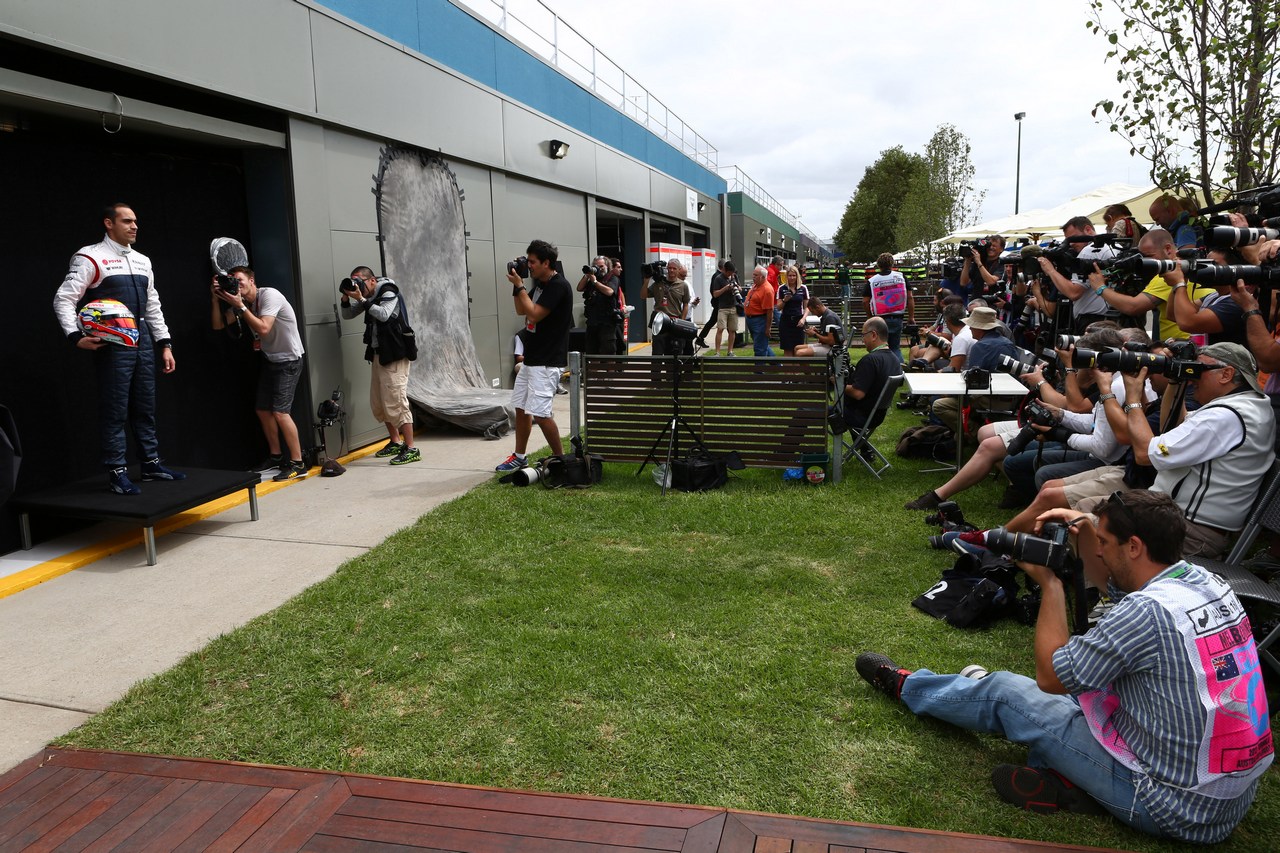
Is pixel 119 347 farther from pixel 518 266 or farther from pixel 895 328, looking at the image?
pixel 895 328

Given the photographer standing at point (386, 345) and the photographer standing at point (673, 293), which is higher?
the photographer standing at point (673, 293)

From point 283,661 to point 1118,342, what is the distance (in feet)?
15.2

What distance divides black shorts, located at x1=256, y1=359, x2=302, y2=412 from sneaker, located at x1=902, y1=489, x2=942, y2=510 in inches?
207

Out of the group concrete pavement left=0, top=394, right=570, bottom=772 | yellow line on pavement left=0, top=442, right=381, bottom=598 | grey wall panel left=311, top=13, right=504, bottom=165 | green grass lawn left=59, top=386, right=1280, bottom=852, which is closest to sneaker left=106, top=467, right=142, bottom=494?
yellow line on pavement left=0, top=442, right=381, bottom=598

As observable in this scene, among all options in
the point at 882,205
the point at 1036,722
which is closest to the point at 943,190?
the point at 882,205

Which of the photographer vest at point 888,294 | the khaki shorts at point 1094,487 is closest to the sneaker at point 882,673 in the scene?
the khaki shorts at point 1094,487

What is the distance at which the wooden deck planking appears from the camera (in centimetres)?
261

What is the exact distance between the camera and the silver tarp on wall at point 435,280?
894 centimetres

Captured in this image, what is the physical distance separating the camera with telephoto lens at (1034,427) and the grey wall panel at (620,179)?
1112 centimetres

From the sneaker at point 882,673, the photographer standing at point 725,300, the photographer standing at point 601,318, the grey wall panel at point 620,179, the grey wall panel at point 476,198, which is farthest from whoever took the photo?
the grey wall panel at point 620,179

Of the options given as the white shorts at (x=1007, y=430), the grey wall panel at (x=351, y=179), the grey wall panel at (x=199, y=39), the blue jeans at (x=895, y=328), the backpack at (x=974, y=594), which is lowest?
the backpack at (x=974, y=594)

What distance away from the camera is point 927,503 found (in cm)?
605

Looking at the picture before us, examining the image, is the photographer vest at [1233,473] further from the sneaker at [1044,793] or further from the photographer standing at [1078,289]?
the photographer standing at [1078,289]

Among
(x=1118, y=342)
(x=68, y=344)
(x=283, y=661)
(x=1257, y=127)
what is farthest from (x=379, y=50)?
(x=1257, y=127)
